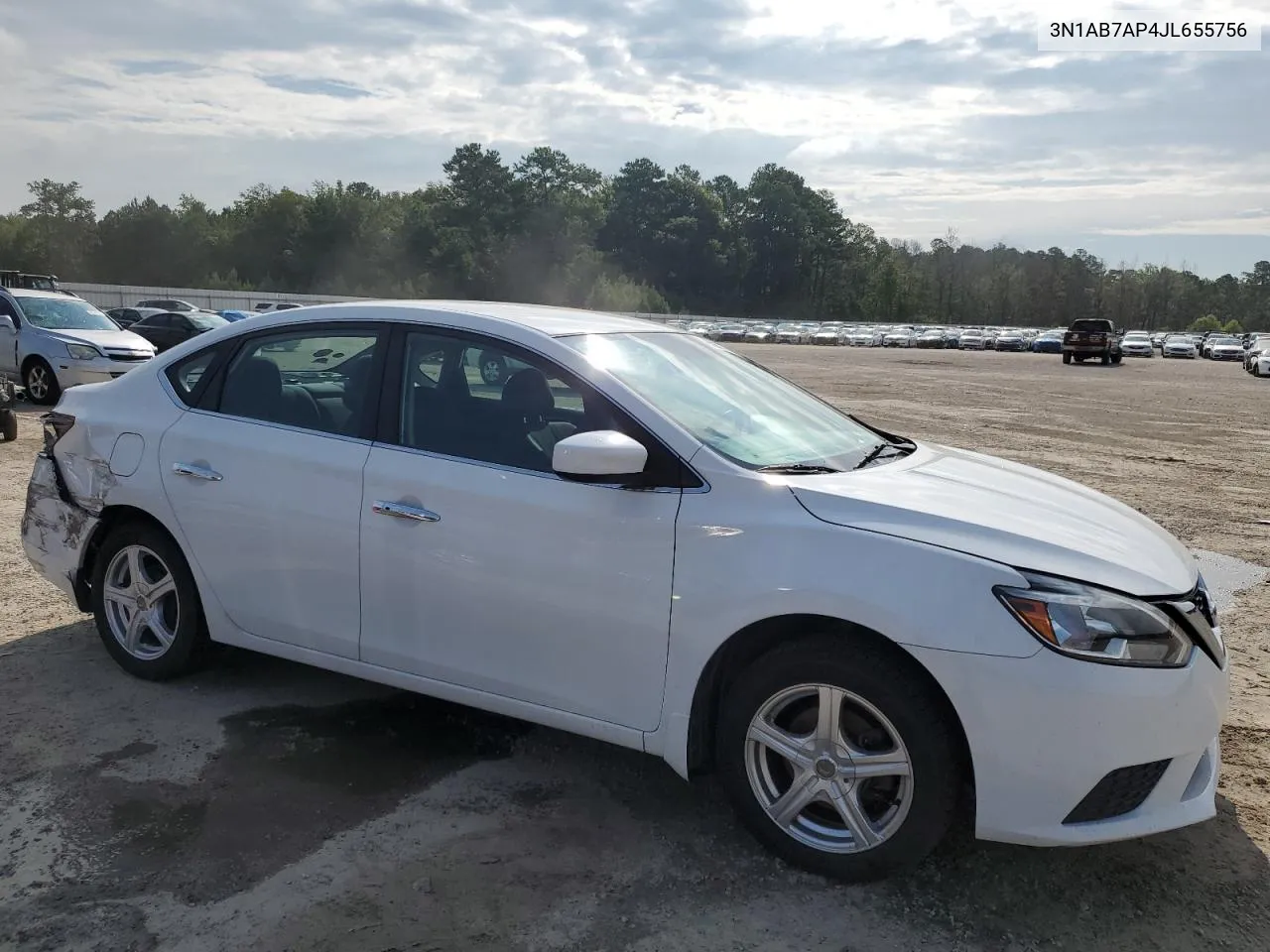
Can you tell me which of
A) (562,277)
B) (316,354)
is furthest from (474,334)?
(562,277)

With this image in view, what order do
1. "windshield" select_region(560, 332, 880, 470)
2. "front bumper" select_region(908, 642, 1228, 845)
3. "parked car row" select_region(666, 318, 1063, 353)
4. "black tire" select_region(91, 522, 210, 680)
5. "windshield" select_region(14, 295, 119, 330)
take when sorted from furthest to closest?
"parked car row" select_region(666, 318, 1063, 353) < "windshield" select_region(14, 295, 119, 330) < "black tire" select_region(91, 522, 210, 680) < "windshield" select_region(560, 332, 880, 470) < "front bumper" select_region(908, 642, 1228, 845)

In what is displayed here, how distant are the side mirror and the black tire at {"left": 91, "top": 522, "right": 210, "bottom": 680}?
2060 mm

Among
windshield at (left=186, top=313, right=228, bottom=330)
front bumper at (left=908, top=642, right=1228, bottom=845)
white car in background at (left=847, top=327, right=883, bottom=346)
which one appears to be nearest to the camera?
front bumper at (left=908, top=642, right=1228, bottom=845)

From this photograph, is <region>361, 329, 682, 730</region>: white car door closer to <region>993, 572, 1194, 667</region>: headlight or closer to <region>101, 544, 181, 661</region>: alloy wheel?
<region>993, 572, 1194, 667</region>: headlight

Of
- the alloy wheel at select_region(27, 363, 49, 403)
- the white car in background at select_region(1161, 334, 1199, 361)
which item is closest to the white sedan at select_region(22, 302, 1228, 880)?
the alloy wheel at select_region(27, 363, 49, 403)

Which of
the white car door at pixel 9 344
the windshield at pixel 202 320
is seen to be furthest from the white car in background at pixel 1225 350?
the white car door at pixel 9 344

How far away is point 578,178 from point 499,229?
19438 mm

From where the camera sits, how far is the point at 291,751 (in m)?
3.95

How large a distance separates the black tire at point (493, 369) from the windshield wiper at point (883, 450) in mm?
1317

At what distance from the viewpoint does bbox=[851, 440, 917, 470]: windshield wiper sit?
12.3 ft

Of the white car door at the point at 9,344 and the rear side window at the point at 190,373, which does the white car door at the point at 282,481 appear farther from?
the white car door at the point at 9,344

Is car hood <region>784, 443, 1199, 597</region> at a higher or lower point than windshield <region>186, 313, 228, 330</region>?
higher

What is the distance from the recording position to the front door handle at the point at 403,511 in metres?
3.62

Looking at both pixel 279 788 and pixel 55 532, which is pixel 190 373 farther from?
pixel 279 788
